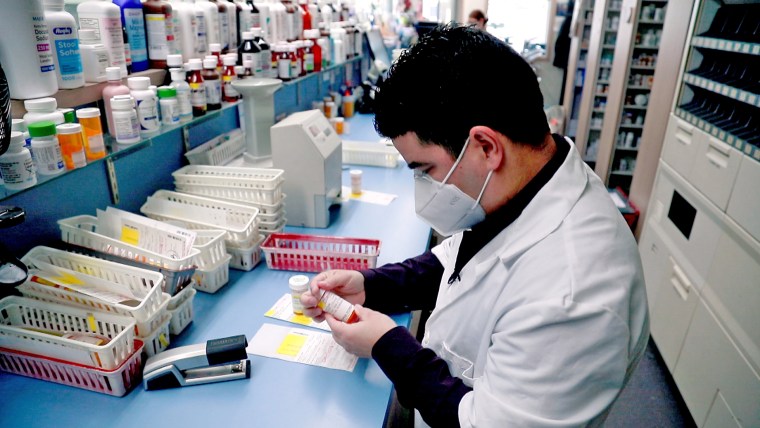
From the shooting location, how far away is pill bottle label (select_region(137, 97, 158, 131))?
1.43 m

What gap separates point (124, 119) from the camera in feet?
4.48

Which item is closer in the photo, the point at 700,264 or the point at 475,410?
the point at 475,410

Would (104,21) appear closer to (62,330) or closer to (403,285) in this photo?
(62,330)

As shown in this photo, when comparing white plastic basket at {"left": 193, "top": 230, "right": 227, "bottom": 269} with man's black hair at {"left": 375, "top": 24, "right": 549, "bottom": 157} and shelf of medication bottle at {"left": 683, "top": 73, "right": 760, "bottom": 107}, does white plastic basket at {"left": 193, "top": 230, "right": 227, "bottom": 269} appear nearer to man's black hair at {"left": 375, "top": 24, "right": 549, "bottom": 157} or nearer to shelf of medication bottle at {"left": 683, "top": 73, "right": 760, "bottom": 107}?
man's black hair at {"left": 375, "top": 24, "right": 549, "bottom": 157}

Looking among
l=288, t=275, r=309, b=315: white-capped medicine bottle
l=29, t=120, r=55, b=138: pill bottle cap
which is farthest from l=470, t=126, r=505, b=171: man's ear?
l=29, t=120, r=55, b=138: pill bottle cap

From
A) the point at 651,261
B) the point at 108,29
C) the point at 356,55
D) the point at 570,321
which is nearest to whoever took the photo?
the point at 570,321

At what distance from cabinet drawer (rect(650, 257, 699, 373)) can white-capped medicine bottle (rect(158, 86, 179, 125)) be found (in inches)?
91.7

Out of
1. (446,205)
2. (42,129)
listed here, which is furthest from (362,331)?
(42,129)

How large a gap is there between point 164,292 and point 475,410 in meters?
0.90

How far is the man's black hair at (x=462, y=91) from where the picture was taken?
0.86 metres

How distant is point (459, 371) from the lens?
1.06m

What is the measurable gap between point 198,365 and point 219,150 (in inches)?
49.6

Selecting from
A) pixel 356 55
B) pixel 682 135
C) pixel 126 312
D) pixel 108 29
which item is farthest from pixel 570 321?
→ pixel 356 55

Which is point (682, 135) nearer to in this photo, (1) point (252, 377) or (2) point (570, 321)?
(2) point (570, 321)
